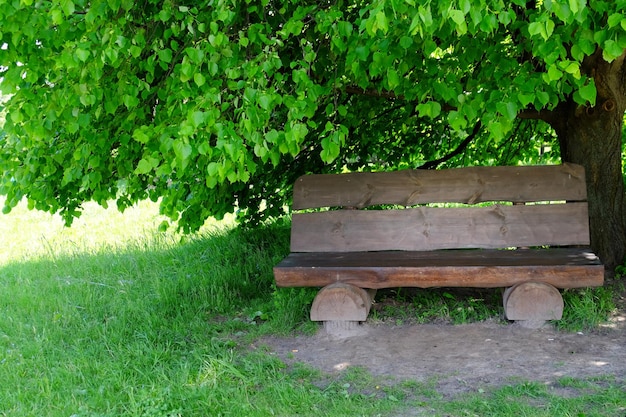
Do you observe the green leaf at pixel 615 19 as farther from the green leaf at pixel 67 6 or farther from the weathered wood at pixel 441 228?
the green leaf at pixel 67 6

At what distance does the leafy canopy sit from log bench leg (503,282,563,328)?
45.8 inches

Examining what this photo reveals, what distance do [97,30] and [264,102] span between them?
1.03m

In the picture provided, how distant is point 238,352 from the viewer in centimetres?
482

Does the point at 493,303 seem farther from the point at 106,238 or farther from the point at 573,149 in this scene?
the point at 106,238

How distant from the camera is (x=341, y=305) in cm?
495

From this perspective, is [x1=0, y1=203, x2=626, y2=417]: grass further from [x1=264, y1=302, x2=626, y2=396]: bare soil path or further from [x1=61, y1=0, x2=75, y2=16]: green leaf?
[x1=61, y1=0, x2=75, y2=16]: green leaf

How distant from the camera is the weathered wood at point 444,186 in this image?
17.6 feet

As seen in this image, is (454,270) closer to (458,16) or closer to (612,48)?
(612,48)

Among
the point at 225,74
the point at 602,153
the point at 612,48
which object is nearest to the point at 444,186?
the point at 602,153

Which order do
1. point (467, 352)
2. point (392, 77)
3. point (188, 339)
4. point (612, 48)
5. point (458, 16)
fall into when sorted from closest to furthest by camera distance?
point (458, 16) < point (612, 48) < point (392, 77) < point (467, 352) < point (188, 339)

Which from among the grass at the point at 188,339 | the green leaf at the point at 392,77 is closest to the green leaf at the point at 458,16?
the green leaf at the point at 392,77

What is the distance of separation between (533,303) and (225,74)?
259 cm

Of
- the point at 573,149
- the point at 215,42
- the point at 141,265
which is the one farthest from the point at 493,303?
the point at 141,265

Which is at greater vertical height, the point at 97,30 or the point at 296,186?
the point at 97,30
